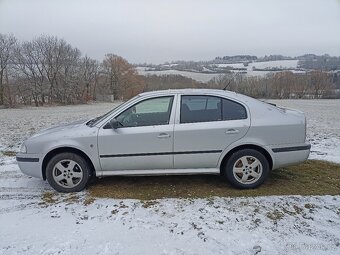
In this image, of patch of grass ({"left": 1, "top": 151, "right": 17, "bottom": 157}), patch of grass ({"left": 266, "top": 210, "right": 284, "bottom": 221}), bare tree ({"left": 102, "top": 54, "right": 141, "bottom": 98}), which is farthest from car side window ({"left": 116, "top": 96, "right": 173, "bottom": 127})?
bare tree ({"left": 102, "top": 54, "right": 141, "bottom": 98})

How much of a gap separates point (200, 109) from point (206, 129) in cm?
36

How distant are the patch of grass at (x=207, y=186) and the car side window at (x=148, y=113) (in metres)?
1.09

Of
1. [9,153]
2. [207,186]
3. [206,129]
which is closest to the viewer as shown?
[206,129]

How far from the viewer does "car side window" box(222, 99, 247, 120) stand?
169 inches

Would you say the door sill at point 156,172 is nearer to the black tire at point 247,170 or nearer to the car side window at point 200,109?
the black tire at point 247,170

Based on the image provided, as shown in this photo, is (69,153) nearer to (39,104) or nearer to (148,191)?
(148,191)

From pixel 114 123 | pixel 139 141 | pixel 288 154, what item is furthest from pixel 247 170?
pixel 114 123

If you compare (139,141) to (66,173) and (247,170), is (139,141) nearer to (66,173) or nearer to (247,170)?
(66,173)

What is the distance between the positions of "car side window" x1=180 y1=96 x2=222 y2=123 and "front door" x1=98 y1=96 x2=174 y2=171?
211mm

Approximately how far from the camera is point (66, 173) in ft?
14.1

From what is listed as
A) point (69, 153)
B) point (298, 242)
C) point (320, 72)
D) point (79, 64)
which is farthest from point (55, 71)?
point (320, 72)

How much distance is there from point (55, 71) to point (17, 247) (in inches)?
1578

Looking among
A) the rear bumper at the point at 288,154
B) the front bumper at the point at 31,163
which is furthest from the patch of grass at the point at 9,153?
the rear bumper at the point at 288,154

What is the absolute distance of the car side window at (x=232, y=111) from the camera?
4.29 meters
